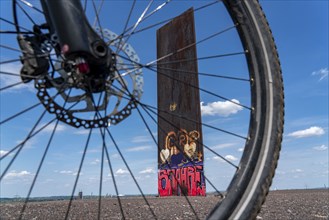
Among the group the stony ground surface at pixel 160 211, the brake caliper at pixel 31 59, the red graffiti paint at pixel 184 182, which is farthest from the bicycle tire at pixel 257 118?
the red graffiti paint at pixel 184 182

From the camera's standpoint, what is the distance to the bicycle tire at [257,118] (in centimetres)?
158

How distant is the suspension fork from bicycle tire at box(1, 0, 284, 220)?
280 millimetres

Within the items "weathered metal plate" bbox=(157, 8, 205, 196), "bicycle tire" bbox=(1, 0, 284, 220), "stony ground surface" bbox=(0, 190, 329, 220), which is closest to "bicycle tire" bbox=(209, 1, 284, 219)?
"bicycle tire" bbox=(1, 0, 284, 220)

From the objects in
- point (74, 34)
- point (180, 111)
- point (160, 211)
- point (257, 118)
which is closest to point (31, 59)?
point (74, 34)

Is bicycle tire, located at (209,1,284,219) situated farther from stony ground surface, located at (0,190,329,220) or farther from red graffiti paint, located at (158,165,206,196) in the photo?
red graffiti paint, located at (158,165,206,196)

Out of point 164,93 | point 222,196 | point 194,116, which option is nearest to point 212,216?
point 222,196

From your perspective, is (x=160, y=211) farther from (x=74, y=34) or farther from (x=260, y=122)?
(x=74, y=34)

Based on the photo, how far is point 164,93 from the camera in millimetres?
11688

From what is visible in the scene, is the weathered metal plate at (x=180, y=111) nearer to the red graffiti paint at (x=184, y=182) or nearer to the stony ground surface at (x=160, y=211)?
the red graffiti paint at (x=184, y=182)

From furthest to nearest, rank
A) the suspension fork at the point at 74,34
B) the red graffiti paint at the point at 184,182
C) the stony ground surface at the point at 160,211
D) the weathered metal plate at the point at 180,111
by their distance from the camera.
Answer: the red graffiti paint at the point at 184,182, the weathered metal plate at the point at 180,111, the stony ground surface at the point at 160,211, the suspension fork at the point at 74,34

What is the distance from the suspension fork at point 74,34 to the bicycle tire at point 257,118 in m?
0.28

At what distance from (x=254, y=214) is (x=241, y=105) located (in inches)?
23.2

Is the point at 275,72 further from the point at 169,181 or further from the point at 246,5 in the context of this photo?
the point at 169,181

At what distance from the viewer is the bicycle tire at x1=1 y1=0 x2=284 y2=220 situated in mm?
1585
